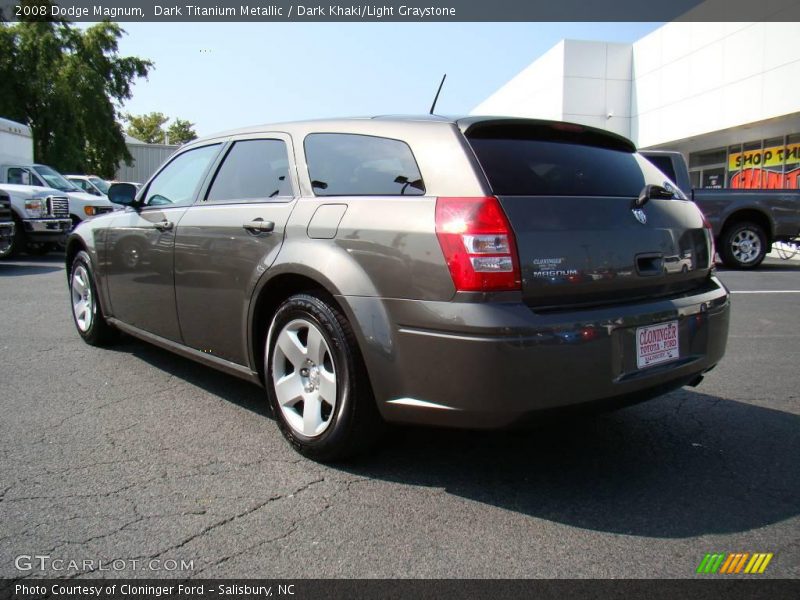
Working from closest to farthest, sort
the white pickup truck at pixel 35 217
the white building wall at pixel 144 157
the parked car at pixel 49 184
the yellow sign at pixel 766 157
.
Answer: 1. the white pickup truck at pixel 35 217
2. the parked car at pixel 49 184
3. the yellow sign at pixel 766 157
4. the white building wall at pixel 144 157

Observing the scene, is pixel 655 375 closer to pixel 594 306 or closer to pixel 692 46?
pixel 594 306

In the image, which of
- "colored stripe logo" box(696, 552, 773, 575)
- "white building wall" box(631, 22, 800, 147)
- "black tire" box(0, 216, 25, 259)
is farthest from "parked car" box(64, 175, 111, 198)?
"colored stripe logo" box(696, 552, 773, 575)

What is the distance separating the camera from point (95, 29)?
34594 mm

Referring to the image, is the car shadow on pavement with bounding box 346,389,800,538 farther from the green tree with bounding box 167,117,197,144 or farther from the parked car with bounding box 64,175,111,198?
the green tree with bounding box 167,117,197,144

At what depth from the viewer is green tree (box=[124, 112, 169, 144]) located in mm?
82938

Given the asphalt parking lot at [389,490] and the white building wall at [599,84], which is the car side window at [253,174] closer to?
the asphalt parking lot at [389,490]

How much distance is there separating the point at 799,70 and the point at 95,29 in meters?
32.3

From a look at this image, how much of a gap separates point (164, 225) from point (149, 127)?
287 ft

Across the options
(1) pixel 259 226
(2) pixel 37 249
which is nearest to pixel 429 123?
(1) pixel 259 226

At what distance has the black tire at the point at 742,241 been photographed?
11914 millimetres

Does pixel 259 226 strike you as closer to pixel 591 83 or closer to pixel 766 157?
pixel 766 157

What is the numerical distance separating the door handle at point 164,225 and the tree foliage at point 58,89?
31.5 meters

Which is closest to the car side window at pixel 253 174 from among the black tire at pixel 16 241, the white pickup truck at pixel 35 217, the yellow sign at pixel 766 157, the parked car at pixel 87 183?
the black tire at pixel 16 241

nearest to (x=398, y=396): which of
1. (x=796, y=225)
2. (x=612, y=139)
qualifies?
(x=612, y=139)
